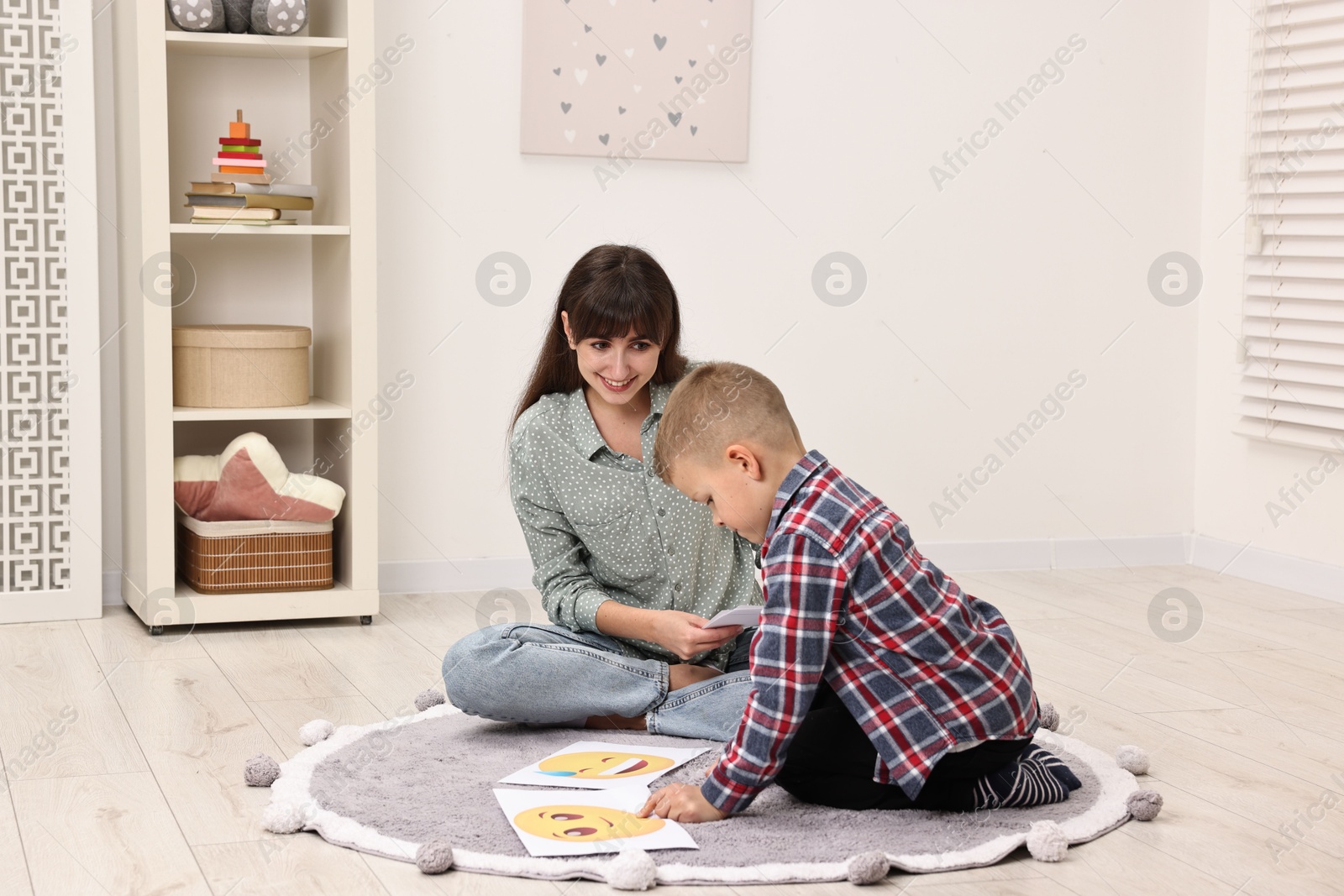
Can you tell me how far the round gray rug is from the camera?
153 cm

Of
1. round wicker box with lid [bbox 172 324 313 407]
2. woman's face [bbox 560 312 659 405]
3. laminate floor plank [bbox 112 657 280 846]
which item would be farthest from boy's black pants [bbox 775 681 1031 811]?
round wicker box with lid [bbox 172 324 313 407]

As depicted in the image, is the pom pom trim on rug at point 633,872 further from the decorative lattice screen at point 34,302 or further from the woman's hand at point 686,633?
the decorative lattice screen at point 34,302

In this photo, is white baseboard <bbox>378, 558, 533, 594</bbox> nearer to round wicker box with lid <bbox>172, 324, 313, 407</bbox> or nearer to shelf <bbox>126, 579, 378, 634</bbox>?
shelf <bbox>126, 579, 378, 634</bbox>

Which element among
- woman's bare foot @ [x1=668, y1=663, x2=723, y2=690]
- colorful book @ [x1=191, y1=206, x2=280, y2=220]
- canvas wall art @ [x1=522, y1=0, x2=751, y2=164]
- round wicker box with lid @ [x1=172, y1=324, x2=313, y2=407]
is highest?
canvas wall art @ [x1=522, y1=0, x2=751, y2=164]

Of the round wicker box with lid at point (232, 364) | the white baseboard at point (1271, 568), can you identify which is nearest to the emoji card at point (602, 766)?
the round wicker box with lid at point (232, 364)

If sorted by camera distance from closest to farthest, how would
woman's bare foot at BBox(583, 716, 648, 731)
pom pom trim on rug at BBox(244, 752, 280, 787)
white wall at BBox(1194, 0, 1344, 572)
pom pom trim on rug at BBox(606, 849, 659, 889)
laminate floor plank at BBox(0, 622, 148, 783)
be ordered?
pom pom trim on rug at BBox(606, 849, 659, 889), pom pom trim on rug at BBox(244, 752, 280, 787), laminate floor plank at BBox(0, 622, 148, 783), woman's bare foot at BBox(583, 716, 648, 731), white wall at BBox(1194, 0, 1344, 572)

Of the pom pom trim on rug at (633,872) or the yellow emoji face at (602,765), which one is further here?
the yellow emoji face at (602,765)

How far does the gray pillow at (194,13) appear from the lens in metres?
2.65

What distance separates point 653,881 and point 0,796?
86 centimetres

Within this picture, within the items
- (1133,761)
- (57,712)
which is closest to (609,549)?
(1133,761)

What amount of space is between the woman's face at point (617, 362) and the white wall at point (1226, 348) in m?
2.04

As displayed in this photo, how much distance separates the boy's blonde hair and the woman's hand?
29cm

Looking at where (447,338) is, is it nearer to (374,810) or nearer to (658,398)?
(658,398)

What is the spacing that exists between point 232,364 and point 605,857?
156 centimetres
